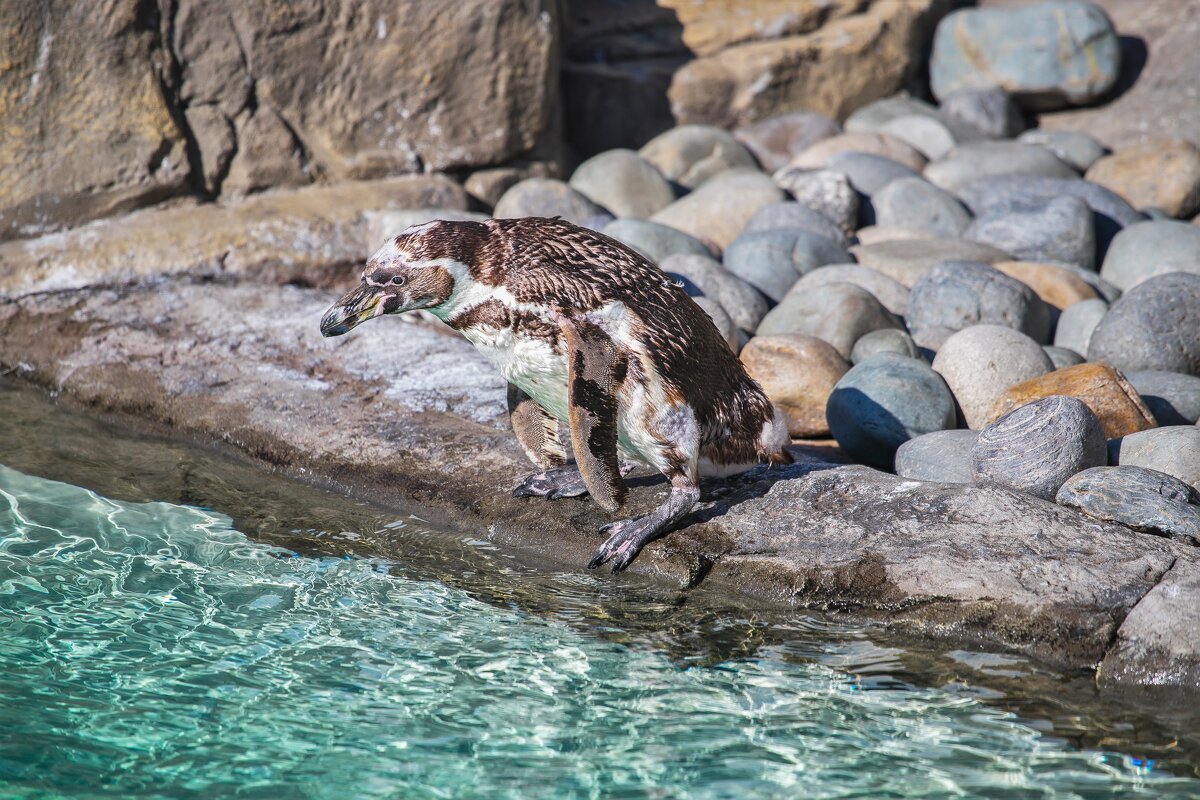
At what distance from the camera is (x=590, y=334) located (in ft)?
12.4

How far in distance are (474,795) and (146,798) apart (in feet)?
2.57

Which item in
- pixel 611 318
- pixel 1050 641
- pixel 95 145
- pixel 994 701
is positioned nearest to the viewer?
pixel 994 701

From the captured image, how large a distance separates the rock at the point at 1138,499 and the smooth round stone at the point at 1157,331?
1661mm

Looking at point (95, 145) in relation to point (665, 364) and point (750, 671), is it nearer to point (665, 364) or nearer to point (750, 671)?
point (665, 364)

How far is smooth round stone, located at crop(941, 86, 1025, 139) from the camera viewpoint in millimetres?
9430

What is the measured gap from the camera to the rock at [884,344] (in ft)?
18.6

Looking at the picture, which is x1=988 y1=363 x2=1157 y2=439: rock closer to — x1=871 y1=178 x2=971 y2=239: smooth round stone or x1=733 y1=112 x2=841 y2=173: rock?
x1=871 y1=178 x2=971 y2=239: smooth round stone

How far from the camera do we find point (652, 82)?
31.3 feet

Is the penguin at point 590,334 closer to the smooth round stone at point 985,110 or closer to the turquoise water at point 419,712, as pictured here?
the turquoise water at point 419,712

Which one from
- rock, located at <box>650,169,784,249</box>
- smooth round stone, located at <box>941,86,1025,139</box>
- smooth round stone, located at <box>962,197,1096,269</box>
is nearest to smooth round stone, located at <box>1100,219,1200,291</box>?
smooth round stone, located at <box>962,197,1096,269</box>

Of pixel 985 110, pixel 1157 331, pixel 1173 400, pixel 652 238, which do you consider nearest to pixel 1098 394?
pixel 1173 400

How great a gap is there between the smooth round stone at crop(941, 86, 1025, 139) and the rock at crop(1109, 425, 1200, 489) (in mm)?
5476

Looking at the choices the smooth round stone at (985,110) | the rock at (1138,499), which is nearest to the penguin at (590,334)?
the rock at (1138,499)

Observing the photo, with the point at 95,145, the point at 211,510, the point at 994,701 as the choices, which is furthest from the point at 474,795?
the point at 95,145
